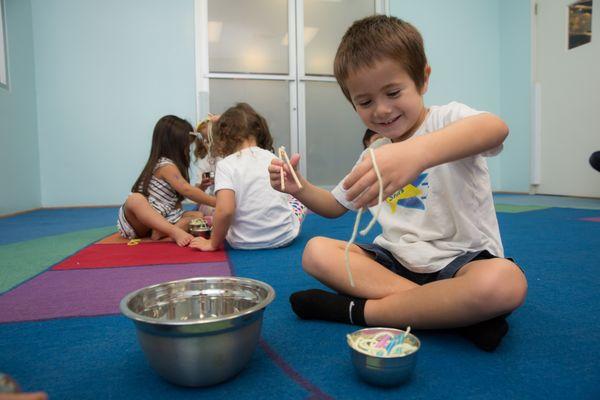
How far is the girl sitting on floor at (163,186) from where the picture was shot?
1.93 meters

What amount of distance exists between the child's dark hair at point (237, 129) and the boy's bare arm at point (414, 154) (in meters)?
1.15

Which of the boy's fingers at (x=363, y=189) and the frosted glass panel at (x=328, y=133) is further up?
the frosted glass panel at (x=328, y=133)

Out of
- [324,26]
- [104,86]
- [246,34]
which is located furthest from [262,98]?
[104,86]

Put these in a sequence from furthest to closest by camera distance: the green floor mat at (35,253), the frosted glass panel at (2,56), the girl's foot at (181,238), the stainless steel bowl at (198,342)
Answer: the frosted glass panel at (2,56), the girl's foot at (181,238), the green floor mat at (35,253), the stainless steel bowl at (198,342)

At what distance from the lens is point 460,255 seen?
2.57 ft

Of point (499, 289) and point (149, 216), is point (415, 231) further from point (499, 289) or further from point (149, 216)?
point (149, 216)

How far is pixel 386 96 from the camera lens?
775 millimetres

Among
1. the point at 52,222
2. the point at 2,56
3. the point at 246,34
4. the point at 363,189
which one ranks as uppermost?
the point at 246,34

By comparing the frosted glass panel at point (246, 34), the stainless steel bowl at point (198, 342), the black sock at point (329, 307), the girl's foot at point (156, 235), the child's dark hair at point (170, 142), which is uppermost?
the frosted glass panel at point (246, 34)

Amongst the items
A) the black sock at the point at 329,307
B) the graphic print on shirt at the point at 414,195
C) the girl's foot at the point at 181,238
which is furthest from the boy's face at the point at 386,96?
the girl's foot at the point at 181,238

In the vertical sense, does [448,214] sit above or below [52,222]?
above

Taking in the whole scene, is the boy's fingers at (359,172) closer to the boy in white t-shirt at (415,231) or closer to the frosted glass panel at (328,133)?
the boy in white t-shirt at (415,231)

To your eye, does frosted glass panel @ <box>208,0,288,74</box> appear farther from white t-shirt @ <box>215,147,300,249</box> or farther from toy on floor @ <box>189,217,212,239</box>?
white t-shirt @ <box>215,147,300,249</box>

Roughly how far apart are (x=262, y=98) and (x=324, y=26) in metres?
0.89
